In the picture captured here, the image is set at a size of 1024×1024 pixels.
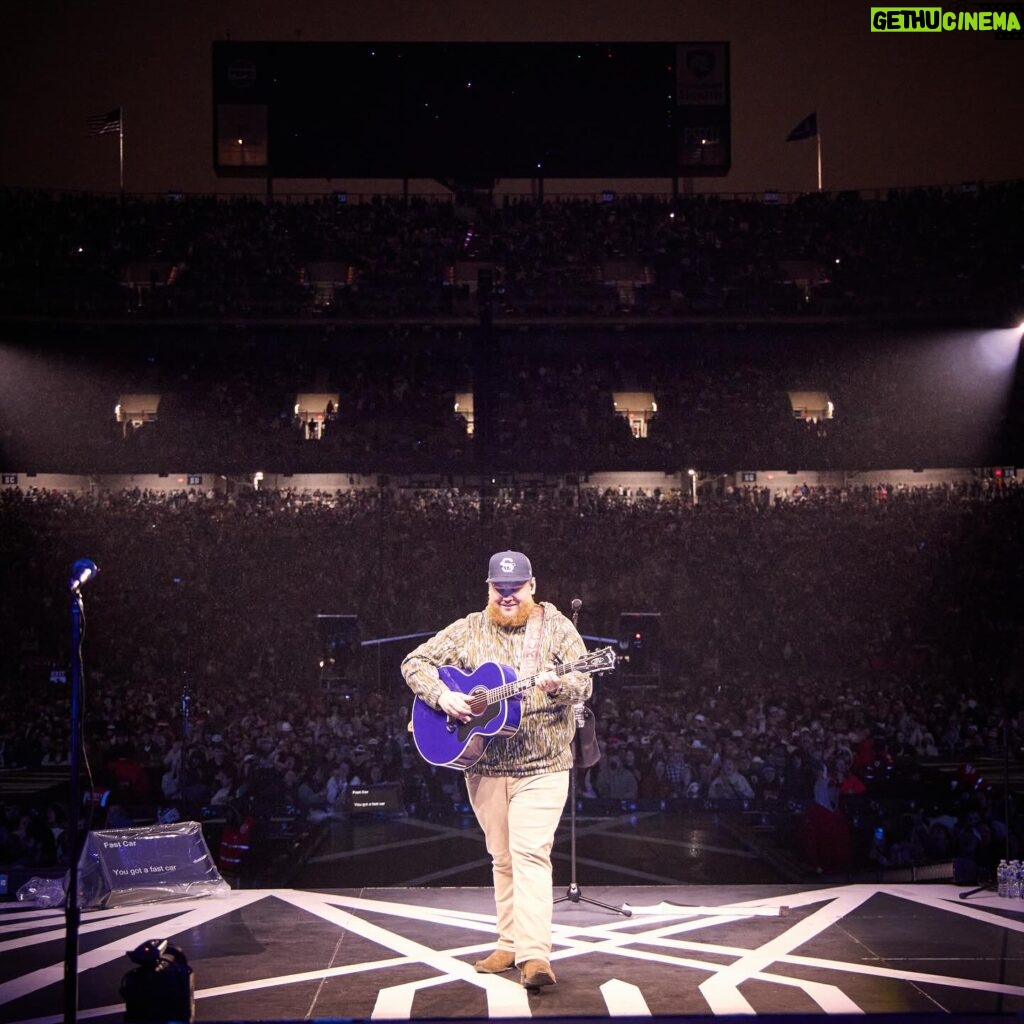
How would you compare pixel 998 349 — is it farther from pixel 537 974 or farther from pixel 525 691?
pixel 537 974

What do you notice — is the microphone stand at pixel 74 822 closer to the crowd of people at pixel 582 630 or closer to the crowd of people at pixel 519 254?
the crowd of people at pixel 582 630

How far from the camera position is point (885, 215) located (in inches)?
1216

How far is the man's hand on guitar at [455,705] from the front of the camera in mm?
4910

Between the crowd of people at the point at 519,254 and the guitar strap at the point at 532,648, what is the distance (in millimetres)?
24629

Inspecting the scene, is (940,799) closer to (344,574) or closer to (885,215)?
(344,574)

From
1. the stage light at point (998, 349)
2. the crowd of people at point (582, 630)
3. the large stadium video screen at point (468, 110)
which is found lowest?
the crowd of people at point (582, 630)

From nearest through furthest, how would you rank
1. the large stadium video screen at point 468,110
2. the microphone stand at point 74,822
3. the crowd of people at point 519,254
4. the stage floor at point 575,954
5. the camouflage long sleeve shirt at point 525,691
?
the microphone stand at point 74,822 → the stage floor at point 575,954 → the camouflage long sleeve shirt at point 525,691 → the large stadium video screen at point 468,110 → the crowd of people at point 519,254

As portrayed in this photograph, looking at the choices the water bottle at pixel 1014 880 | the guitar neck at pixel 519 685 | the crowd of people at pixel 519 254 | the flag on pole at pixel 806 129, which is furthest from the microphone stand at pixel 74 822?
the flag on pole at pixel 806 129

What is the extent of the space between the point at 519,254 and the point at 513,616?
26.4 m

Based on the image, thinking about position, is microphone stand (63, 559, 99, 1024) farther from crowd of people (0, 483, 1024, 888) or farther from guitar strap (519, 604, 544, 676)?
crowd of people (0, 483, 1024, 888)

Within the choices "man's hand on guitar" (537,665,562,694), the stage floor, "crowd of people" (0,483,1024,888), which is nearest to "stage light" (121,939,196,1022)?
the stage floor

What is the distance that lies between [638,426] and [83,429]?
45.7ft

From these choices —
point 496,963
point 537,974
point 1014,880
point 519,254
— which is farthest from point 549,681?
point 519,254

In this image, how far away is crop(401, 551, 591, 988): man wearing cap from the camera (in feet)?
16.2
